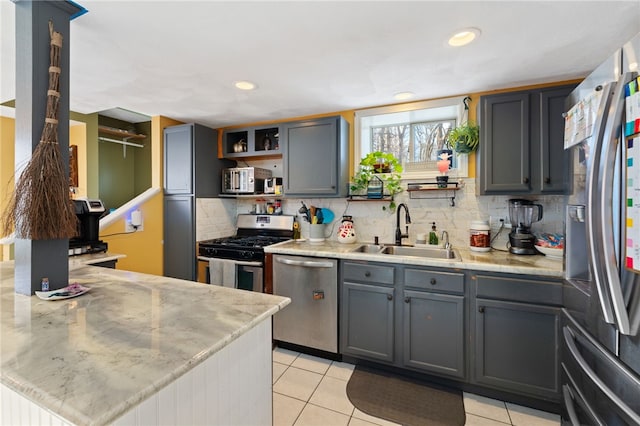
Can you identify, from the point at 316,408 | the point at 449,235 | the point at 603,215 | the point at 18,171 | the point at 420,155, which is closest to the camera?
the point at 603,215

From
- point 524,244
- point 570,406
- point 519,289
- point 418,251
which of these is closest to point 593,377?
point 570,406

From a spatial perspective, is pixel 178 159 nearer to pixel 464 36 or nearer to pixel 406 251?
pixel 406 251

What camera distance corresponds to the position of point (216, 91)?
8.53ft

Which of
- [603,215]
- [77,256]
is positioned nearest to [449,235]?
[603,215]

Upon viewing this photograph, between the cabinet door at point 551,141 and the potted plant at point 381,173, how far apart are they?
1.12 meters

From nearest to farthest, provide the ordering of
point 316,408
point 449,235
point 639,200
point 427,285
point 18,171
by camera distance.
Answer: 1. point 639,200
2. point 18,171
3. point 316,408
4. point 427,285
5. point 449,235

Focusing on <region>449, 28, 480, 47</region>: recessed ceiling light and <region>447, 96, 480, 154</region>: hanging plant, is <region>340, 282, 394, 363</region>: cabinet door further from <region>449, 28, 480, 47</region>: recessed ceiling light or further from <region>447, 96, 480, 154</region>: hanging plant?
<region>449, 28, 480, 47</region>: recessed ceiling light

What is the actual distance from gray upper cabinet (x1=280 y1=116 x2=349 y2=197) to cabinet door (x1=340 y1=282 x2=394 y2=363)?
3.34 ft

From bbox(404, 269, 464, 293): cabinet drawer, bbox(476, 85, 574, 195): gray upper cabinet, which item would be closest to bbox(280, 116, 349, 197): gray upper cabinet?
bbox(404, 269, 464, 293): cabinet drawer

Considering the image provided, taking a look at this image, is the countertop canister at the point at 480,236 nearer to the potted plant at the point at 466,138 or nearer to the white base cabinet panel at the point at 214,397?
the potted plant at the point at 466,138

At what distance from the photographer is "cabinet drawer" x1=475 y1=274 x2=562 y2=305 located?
1855 mm

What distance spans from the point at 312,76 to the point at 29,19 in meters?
1.60

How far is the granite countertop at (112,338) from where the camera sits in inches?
24.8

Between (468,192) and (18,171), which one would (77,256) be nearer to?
(18,171)
